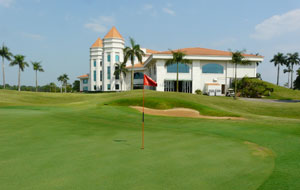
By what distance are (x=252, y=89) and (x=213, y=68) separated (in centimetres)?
1224

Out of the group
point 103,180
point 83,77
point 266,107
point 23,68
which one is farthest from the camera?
point 83,77

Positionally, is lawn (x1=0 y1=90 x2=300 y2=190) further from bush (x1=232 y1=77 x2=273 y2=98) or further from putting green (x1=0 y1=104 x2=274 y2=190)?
bush (x1=232 y1=77 x2=273 y2=98)

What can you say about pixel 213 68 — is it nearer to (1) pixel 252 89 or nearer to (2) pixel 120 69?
(1) pixel 252 89

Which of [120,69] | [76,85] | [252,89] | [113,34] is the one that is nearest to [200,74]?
[252,89]

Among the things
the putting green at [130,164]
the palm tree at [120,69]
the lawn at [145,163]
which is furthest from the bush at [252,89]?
the putting green at [130,164]

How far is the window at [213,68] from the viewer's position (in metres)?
59.4

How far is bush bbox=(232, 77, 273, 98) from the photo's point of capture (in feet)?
176

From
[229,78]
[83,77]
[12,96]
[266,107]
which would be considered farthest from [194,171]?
[83,77]

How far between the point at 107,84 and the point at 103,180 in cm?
7811

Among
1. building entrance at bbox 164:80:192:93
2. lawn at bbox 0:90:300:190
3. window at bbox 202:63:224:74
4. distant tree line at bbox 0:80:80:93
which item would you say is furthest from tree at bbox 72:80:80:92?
lawn at bbox 0:90:300:190

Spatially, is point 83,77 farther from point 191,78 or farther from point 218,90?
point 218,90

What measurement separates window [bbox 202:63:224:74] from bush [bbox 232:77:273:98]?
272 inches

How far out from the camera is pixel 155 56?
183ft

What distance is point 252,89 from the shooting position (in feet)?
178
